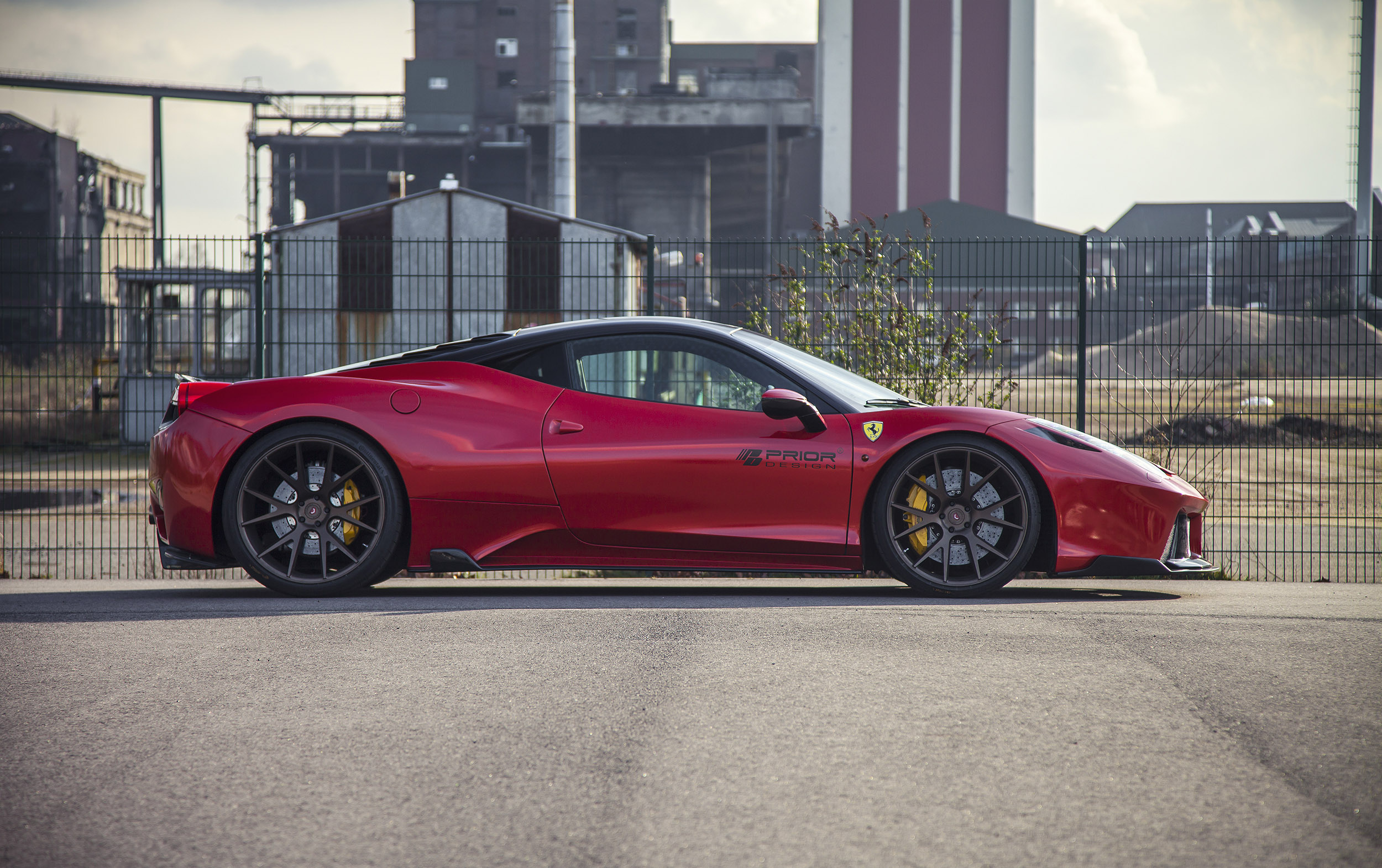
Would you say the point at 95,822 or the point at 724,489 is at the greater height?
the point at 724,489

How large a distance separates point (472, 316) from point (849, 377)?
11.9 meters

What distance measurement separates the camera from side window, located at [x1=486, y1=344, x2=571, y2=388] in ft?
17.3

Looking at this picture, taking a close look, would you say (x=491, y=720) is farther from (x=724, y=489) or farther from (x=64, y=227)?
(x=64, y=227)

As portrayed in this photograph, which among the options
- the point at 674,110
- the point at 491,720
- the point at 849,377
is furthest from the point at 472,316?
the point at 674,110

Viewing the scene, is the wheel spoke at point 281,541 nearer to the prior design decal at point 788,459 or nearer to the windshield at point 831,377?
the prior design decal at point 788,459

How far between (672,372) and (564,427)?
547 millimetres

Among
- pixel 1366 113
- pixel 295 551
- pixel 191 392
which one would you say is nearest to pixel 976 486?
pixel 295 551

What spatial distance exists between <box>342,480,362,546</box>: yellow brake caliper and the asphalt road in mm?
544

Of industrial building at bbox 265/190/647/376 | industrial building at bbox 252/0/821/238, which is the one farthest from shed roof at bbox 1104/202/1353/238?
industrial building at bbox 265/190/647/376

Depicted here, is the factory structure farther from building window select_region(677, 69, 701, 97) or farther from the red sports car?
the red sports car

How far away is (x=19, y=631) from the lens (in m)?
4.32

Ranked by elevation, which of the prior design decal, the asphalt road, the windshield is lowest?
the asphalt road

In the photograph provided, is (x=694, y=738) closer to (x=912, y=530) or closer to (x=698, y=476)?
(x=698, y=476)

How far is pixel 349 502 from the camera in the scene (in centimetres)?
519
